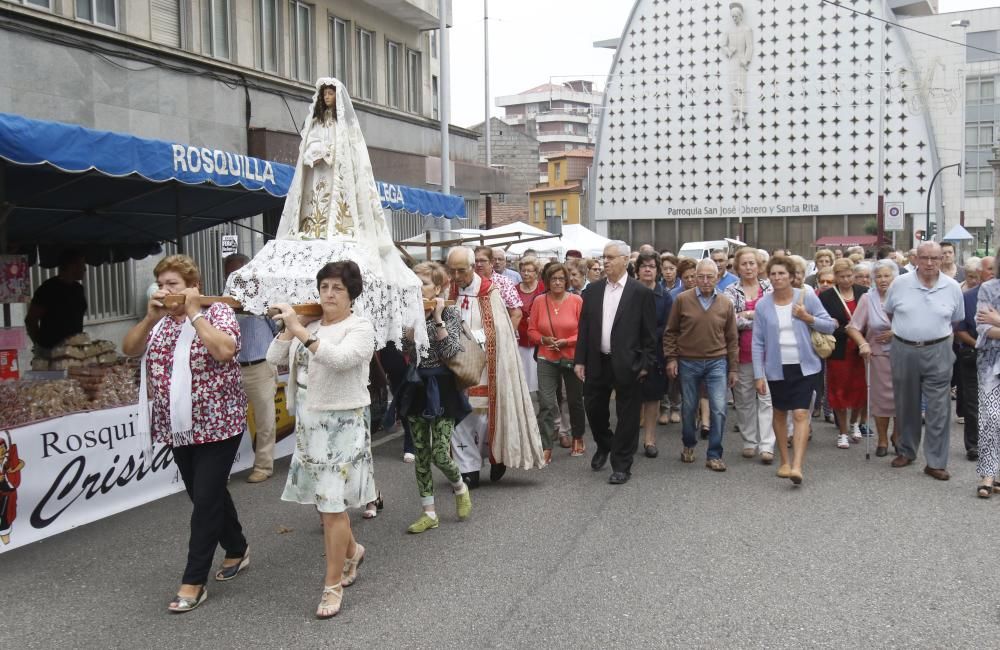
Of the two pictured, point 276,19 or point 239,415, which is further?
point 276,19

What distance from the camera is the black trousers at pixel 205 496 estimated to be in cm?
512

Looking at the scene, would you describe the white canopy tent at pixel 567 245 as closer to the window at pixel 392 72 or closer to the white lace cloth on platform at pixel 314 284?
the window at pixel 392 72

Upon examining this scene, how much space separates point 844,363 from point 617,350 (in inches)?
116

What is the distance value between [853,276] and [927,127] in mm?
54207

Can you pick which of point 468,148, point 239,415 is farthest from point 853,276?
point 468,148

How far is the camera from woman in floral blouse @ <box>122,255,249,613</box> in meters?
5.02

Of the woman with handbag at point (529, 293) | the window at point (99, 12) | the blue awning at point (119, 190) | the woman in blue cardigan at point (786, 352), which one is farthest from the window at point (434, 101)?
the woman in blue cardigan at point (786, 352)

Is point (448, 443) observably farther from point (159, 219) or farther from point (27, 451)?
point (159, 219)

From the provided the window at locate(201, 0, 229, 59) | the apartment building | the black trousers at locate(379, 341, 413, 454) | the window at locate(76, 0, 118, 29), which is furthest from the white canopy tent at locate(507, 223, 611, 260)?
the apartment building

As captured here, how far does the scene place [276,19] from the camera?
18.0 meters

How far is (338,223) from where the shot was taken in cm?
607

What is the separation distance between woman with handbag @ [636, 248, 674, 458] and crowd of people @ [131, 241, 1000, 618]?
25 millimetres

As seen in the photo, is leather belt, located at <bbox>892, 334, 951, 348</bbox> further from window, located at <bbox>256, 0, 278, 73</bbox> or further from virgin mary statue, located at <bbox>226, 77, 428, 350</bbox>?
window, located at <bbox>256, 0, 278, 73</bbox>

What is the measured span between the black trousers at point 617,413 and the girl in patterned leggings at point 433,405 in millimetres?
1795
